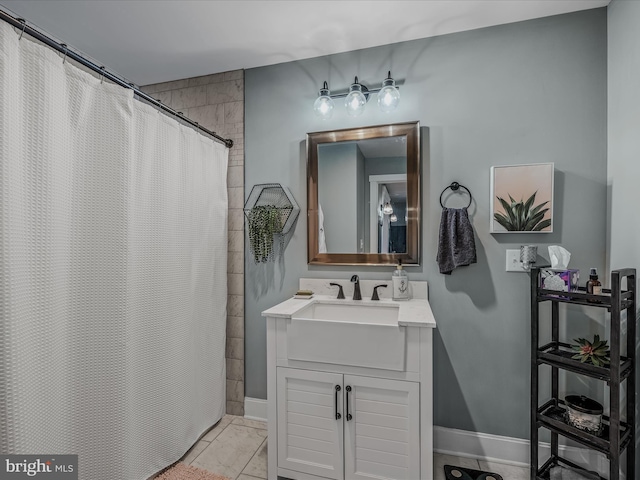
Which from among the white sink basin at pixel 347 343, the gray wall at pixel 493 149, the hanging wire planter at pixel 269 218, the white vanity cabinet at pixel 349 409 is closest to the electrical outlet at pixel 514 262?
the gray wall at pixel 493 149

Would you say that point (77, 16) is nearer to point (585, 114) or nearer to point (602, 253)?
point (585, 114)

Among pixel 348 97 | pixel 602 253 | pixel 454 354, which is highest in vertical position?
pixel 348 97

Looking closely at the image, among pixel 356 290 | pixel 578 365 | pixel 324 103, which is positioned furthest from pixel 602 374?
pixel 324 103

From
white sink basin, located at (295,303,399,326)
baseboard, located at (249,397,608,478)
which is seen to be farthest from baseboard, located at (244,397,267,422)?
baseboard, located at (249,397,608,478)

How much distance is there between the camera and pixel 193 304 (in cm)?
196

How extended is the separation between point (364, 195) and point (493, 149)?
2.56 feet

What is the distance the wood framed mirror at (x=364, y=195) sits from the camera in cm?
200

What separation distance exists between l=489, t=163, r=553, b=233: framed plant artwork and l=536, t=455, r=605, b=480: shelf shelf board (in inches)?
46.6

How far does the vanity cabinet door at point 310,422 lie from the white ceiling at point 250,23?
6.16ft

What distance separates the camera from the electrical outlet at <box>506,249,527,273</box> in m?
1.81

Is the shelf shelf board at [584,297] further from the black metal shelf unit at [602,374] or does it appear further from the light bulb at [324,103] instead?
the light bulb at [324,103]

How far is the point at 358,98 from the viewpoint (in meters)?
1.95

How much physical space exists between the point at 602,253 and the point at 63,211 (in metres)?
2.53

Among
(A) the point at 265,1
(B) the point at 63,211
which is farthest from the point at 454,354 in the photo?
(A) the point at 265,1
